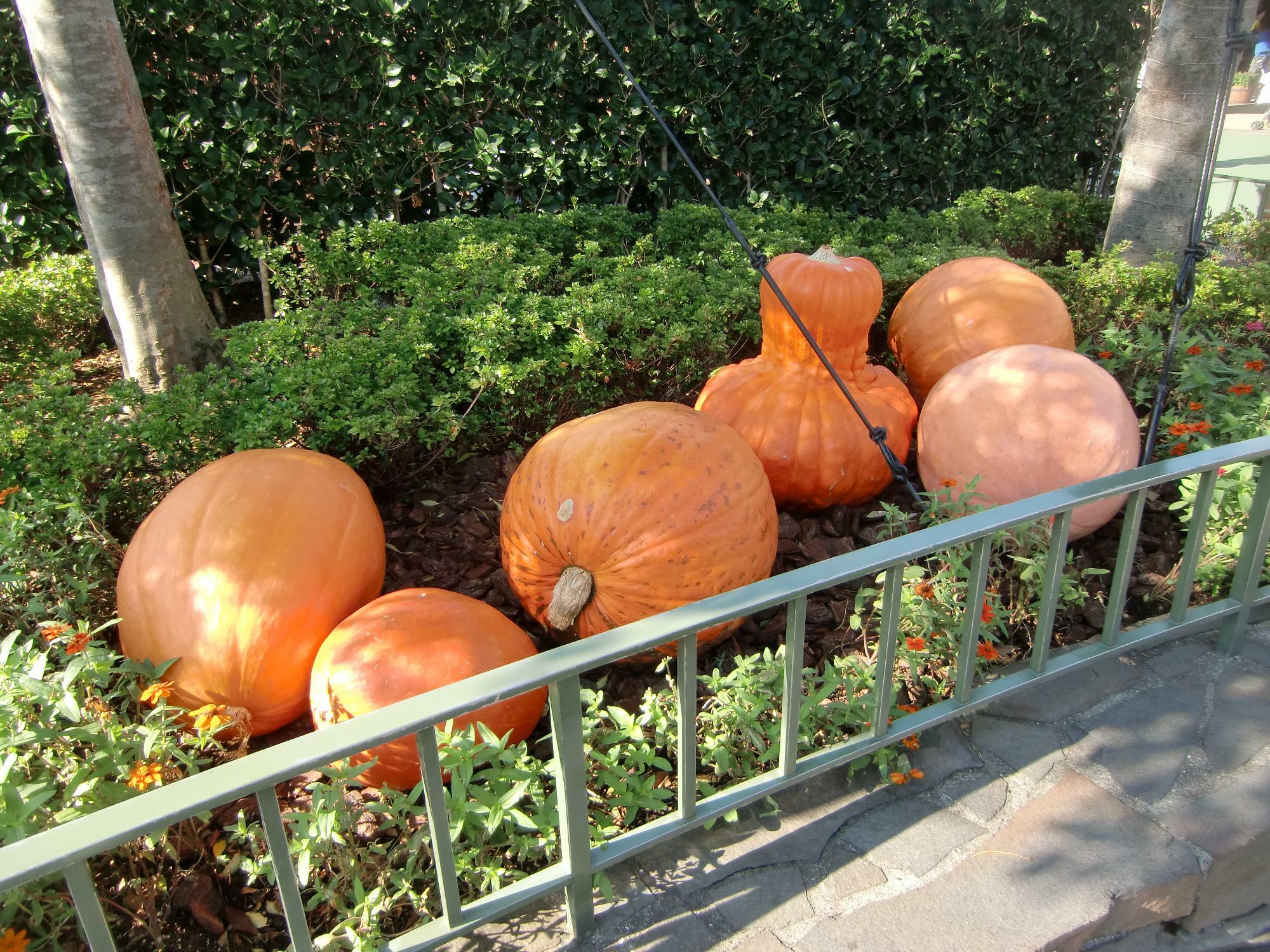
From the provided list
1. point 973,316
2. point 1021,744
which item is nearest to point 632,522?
point 1021,744

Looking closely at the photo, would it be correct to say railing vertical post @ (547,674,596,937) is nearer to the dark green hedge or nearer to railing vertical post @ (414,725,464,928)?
railing vertical post @ (414,725,464,928)

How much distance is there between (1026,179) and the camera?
7.24 m

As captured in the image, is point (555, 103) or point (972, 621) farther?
point (555, 103)

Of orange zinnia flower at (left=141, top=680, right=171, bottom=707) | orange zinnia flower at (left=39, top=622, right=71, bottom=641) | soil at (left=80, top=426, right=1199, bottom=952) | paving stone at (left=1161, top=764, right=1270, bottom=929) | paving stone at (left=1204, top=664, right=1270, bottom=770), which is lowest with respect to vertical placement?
paving stone at (left=1161, top=764, right=1270, bottom=929)

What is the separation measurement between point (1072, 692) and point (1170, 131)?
3.69m

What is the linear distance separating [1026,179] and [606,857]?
7093mm

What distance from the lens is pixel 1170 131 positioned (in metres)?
4.78

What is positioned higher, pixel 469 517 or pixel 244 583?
pixel 244 583

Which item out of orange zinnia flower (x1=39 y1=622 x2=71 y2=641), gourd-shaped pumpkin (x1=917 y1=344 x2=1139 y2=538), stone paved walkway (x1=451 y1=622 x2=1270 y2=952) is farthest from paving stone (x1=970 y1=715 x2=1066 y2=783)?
orange zinnia flower (x1=39 y1=622 x2=71 y2=641)

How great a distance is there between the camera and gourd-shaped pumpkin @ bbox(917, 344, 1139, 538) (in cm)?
299

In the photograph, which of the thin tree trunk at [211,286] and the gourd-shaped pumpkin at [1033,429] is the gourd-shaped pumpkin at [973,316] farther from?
Result: the thin tree trunk at [211,286]

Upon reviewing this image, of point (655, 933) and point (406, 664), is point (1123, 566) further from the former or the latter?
point (406, 664)

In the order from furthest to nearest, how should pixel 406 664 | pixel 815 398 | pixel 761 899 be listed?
pixel 815 398, pixel 406 664, pixel 761 899

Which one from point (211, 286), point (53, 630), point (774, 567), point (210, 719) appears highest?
point (211, 286)
